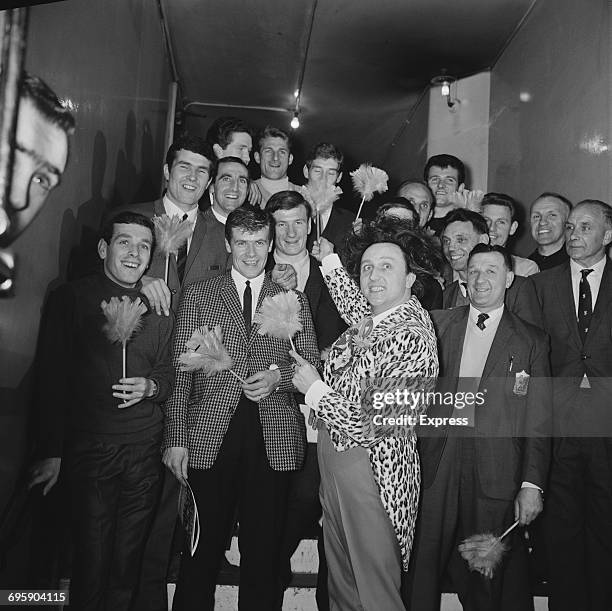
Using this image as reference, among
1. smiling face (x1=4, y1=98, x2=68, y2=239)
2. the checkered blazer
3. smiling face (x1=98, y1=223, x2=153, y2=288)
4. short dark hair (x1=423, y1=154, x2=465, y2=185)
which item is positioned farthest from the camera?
short dark hair (x1=423, y1=154, x2=465, y2=185)

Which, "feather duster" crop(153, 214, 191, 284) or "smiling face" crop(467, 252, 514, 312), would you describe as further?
"feather duster" crop(153, 214, 191, 284)

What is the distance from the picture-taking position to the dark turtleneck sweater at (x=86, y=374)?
217 cm

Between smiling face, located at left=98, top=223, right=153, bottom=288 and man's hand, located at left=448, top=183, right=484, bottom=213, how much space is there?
1.63 m

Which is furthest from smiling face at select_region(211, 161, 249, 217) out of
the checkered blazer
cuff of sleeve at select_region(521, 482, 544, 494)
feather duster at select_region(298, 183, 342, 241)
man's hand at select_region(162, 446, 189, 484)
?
cuff of sleeve at select_region(521, 482, 544, 494)

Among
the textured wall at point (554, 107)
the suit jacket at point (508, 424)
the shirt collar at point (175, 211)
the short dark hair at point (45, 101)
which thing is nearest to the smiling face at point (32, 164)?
the short dark hair at point (45, 101)

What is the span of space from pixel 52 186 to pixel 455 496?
178cm

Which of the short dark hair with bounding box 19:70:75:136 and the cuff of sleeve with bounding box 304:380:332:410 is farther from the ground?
the short dark hair with bounding box 19:70:75:136

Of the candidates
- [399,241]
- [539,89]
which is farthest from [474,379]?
[539,89]

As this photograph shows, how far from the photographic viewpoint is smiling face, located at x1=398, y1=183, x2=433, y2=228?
309 cm

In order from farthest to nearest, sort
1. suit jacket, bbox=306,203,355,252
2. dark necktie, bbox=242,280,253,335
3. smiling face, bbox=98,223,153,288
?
1. suit jacket, bbox=306,203,355,252
2. smiling face, bbox=98,223,153,288
3. dark necktie, bbox=242,280,253,335

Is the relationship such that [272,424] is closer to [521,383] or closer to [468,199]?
[521,383]

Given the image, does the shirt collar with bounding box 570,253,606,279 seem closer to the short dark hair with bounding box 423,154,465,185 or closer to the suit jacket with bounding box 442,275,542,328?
the suit jacket with bounding box 442,275,542,328

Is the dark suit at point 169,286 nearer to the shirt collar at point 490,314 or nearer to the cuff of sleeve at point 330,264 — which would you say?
the cuff of sleeve at point 330,264

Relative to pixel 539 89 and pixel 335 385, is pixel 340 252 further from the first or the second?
pixel 539 89
